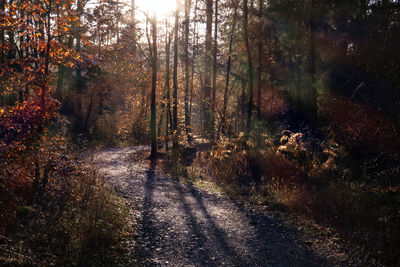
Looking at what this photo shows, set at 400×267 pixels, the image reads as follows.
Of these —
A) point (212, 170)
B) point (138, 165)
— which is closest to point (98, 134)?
point (138, 165)

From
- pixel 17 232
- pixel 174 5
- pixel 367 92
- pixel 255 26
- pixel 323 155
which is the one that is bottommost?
pixel 17 232

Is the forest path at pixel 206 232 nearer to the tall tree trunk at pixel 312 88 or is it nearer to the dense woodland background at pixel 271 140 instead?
the dense woodland background at pixel 271 140

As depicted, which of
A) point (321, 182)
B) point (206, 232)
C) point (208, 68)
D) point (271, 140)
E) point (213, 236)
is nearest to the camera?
point (213, 236)

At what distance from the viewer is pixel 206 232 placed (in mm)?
6527

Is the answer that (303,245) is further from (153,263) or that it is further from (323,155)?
(323,155)

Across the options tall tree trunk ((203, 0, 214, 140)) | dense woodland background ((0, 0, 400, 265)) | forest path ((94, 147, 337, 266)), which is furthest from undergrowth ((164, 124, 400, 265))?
tall tree trunk ((203, 0, 214, 140))

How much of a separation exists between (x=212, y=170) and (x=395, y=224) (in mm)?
7744

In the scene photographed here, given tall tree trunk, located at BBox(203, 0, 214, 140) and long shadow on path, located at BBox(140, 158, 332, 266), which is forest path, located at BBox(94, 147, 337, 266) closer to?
long shadow on path, located at BBox(140, 158, 332, 266)

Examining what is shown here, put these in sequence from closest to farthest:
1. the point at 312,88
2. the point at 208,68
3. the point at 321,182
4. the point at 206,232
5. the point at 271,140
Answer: the point at 206,232
the point at 321,182
the point at 271,140
the point at 312,88
the point at 208,68

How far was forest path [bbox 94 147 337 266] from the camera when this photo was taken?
5320 millimetres

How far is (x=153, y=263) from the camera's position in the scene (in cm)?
517

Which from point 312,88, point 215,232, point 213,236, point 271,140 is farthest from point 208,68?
point 213,236

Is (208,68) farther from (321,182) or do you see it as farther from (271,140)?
(321,182)

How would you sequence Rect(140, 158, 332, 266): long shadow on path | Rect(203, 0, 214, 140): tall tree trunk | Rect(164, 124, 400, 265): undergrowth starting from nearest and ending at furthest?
Rect(140, 158, 332, 266): long shadow on path < Rect(164, 124, 400, 265): undergrowth < Rect(203, 0, 214, 140): tall tree trunk
